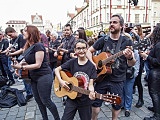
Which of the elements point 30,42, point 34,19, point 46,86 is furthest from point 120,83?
point 34,19

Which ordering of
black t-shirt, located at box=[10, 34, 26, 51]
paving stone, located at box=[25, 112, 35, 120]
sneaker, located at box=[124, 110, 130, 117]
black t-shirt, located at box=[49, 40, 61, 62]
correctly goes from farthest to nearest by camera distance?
black t-shirt, located at box=[49, 40, 61, 62] → black t-shirt, located at box=[10, 34, 26, 51] → paving stone, located at box=[25, 112, 35, 120] → sneaker, located at box=[124, 110, 130, 117]

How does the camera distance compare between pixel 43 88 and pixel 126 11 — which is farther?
pixel 126 11

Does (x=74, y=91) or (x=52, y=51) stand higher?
→ (x=52, y=51)

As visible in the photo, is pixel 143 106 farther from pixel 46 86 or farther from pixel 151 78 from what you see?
pixel 46 86

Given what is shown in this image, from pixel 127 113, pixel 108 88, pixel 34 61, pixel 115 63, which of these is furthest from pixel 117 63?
pixel 127 113

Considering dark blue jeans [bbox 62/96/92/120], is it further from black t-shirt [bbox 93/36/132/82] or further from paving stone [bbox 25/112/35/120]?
paving stone [bbox 25/112/35/120]

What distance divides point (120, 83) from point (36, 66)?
1476mm


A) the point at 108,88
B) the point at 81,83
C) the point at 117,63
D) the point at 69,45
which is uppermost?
the point at 69,45

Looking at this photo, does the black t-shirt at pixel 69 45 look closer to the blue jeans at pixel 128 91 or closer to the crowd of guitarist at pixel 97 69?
the crowd of guitarist at pixel 97 69

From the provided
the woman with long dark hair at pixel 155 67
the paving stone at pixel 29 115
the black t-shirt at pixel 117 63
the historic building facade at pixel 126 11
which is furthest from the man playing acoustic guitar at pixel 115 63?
the historic building facade at pixel 126 11

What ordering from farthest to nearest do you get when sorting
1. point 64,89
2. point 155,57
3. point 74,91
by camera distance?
point 155,57 → point 64,89 → point 74,91

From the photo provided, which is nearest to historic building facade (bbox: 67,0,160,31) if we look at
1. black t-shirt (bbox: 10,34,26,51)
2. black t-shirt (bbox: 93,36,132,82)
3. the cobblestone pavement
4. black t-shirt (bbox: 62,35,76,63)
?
black t-shirt (bbox: 10,34,26,51)

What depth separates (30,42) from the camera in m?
3.06

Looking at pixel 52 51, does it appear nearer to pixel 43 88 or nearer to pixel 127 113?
pixel 43 88
